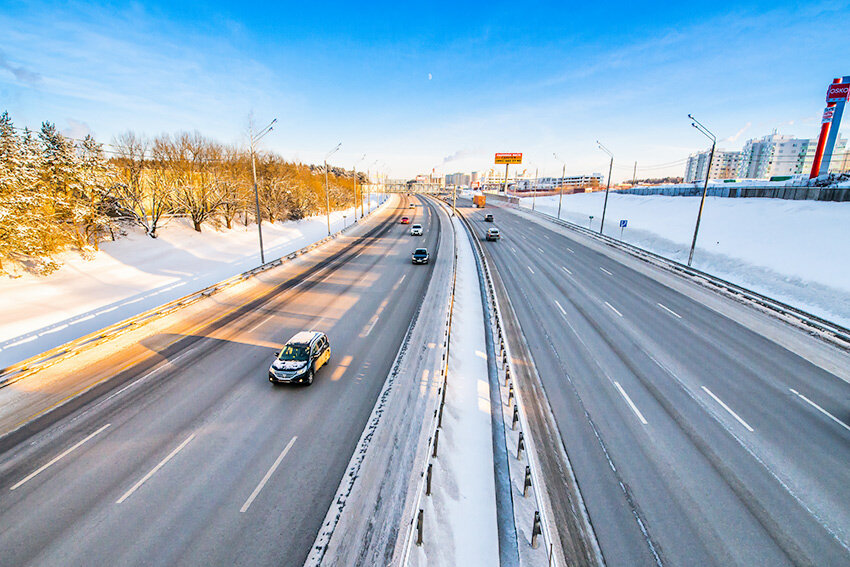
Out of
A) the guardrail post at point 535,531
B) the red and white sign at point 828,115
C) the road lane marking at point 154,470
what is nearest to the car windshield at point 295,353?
the road lane marking at point 154,470

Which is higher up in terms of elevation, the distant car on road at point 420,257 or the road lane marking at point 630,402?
the distant car on road at point 420,257

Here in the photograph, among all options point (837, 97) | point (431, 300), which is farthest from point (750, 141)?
point (431, 300)

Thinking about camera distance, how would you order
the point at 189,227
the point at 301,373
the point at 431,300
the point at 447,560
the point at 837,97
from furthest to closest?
1. the point at 837,97
2. the point at 189,227
3. the point at 431,300
4. the point at 301,373
5. the point at 447,560

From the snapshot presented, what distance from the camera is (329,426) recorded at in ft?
34.6

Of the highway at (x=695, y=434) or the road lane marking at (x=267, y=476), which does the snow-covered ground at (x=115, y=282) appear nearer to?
the road lane marking at (x=267, y=476)

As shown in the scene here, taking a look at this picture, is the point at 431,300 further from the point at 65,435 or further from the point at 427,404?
the point at 65,435

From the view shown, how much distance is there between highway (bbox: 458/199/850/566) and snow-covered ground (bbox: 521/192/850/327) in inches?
287

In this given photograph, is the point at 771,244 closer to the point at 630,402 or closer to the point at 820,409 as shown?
the point at 820,409

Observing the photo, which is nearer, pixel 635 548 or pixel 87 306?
pixel 635 548

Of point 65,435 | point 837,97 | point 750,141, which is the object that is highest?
point 750,141

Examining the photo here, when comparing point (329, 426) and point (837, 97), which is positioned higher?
point (837, 97)

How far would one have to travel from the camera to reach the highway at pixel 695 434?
722cm

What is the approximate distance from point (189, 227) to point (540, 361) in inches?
1799

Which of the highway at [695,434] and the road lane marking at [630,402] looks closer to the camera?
the highway at [695,434]
